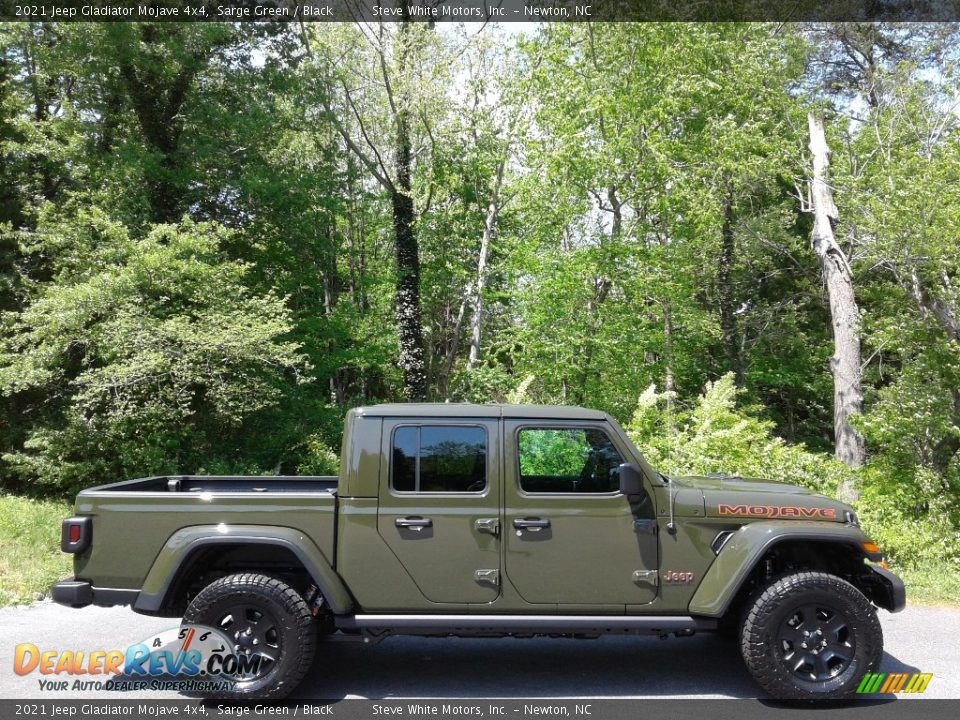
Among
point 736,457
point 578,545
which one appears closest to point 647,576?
point 578,545

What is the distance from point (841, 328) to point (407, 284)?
11539 millimetres

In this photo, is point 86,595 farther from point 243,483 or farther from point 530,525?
point 530,525

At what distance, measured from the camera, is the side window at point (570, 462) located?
5.18 metres

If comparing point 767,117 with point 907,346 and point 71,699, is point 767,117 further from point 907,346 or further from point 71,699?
point 71,699

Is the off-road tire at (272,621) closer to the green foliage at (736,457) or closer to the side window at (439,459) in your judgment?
the side window at (439,459)

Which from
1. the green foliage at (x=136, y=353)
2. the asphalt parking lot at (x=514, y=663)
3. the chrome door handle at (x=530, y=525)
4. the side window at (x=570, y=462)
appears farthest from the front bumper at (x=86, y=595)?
the green foliage at (x=136, y=353)

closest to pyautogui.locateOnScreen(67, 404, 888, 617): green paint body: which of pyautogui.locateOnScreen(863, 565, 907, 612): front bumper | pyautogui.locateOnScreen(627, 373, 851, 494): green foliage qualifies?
pyautogui.locateOnScreen(863, 565, 907, 612): front bumper

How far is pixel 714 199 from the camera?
19.8 meters

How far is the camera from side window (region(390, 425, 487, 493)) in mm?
5094

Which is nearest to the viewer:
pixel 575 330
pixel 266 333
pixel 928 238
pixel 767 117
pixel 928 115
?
pixel 928 238

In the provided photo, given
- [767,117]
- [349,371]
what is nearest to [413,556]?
[767,117]

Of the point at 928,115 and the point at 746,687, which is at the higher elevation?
the point at 928,115

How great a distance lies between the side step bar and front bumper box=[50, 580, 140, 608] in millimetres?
1340

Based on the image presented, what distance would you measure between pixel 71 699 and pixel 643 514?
12.3 ft
